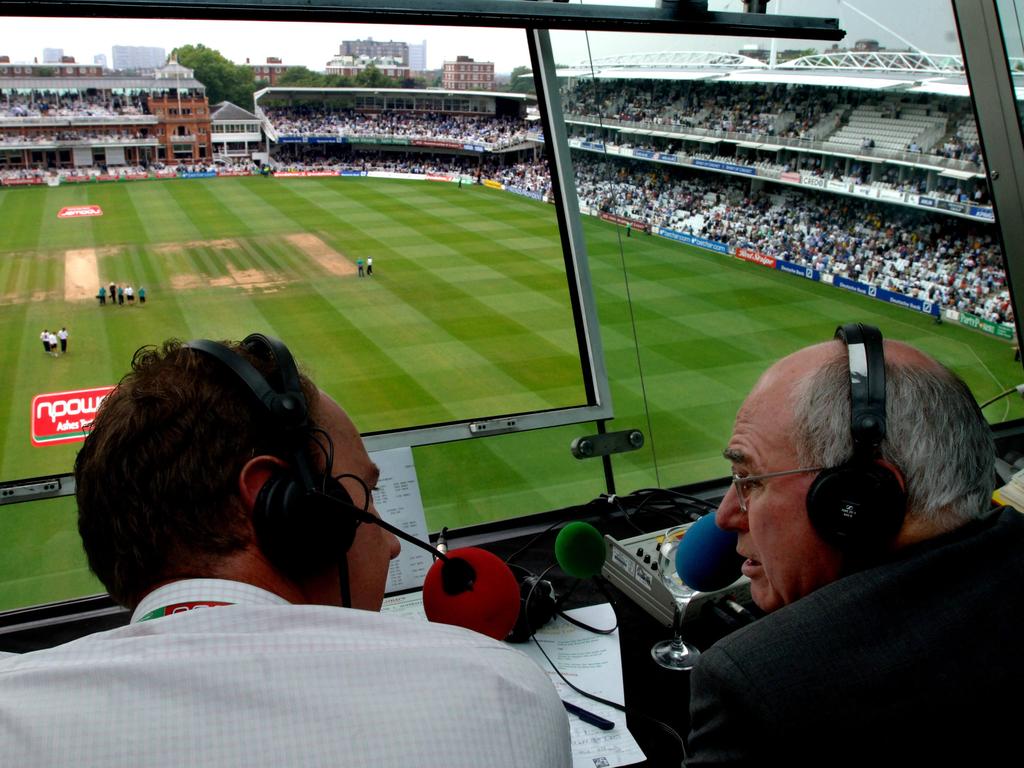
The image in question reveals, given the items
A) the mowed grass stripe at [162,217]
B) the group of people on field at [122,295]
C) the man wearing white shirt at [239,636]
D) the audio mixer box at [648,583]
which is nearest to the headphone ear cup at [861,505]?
the man wearing white shirt at [239,636]

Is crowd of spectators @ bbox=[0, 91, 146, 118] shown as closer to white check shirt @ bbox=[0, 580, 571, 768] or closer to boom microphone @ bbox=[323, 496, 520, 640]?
boom microphone @ bbox=[323, 496, 520, 640]

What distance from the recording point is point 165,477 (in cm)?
63

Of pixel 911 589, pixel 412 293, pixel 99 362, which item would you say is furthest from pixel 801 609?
pixel 412 293

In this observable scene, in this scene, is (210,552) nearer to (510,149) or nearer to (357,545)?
(357,545)

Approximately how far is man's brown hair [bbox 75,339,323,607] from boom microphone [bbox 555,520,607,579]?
3.24ft

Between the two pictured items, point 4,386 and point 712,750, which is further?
point 4,386

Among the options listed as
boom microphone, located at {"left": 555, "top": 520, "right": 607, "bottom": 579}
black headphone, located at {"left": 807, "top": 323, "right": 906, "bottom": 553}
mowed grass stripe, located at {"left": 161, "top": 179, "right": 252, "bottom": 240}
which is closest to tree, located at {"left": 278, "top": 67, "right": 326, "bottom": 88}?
boom microphone, located at {"left": 555, "top": 520, "right": 607, "bottom": 579}

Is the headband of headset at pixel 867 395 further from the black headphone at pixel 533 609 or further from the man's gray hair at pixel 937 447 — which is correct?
the black headphone at pixel 533 609

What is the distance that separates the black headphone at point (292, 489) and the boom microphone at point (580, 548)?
0.86 meters

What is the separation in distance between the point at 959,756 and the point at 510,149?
3.80m

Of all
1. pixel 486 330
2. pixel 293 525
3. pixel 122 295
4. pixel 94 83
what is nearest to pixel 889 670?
pixel 293 525

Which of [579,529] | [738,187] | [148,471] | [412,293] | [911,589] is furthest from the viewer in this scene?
[412,293]

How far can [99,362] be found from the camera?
421 cm

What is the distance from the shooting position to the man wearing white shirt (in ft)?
1.44
